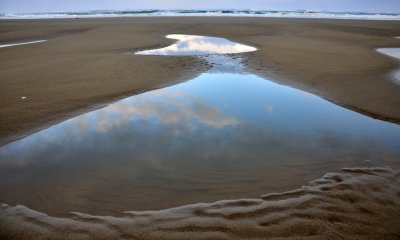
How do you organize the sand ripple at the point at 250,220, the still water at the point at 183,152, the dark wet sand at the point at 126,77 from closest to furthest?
the sand ripple at the point at 250,220 < the still water at the point at 183,152 < the dark wet sand at the point at 126,77

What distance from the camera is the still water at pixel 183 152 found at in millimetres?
3912

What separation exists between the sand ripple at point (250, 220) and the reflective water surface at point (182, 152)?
205 mm

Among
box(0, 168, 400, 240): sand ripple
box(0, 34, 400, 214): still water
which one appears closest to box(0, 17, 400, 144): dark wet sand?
box(0, 34, 400, 214): still water

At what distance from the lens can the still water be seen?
391 centimetres

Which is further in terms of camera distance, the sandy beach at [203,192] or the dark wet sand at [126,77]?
the dark wet sand at [126,77]

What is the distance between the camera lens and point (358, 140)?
553 centimetres

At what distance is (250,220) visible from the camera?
3.35 metres

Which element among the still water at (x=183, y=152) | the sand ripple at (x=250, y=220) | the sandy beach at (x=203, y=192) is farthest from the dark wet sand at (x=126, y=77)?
the sand ripple at (x=250, y=220)

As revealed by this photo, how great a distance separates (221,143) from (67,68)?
900cm

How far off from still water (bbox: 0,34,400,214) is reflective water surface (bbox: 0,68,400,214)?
0.06ft

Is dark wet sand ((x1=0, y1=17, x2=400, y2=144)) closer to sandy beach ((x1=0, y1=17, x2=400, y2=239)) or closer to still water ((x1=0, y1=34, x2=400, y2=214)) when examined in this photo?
sandy beach ((x1=0, y1=17, x2=400, y2=239))

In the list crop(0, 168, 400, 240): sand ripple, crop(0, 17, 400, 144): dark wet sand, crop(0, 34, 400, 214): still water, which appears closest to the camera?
crop(0, 168, 400, 240): sand ripple

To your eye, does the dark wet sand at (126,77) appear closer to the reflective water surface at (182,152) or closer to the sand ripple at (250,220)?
the reflective water surface at (182,152)

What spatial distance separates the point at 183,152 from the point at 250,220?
203cm
